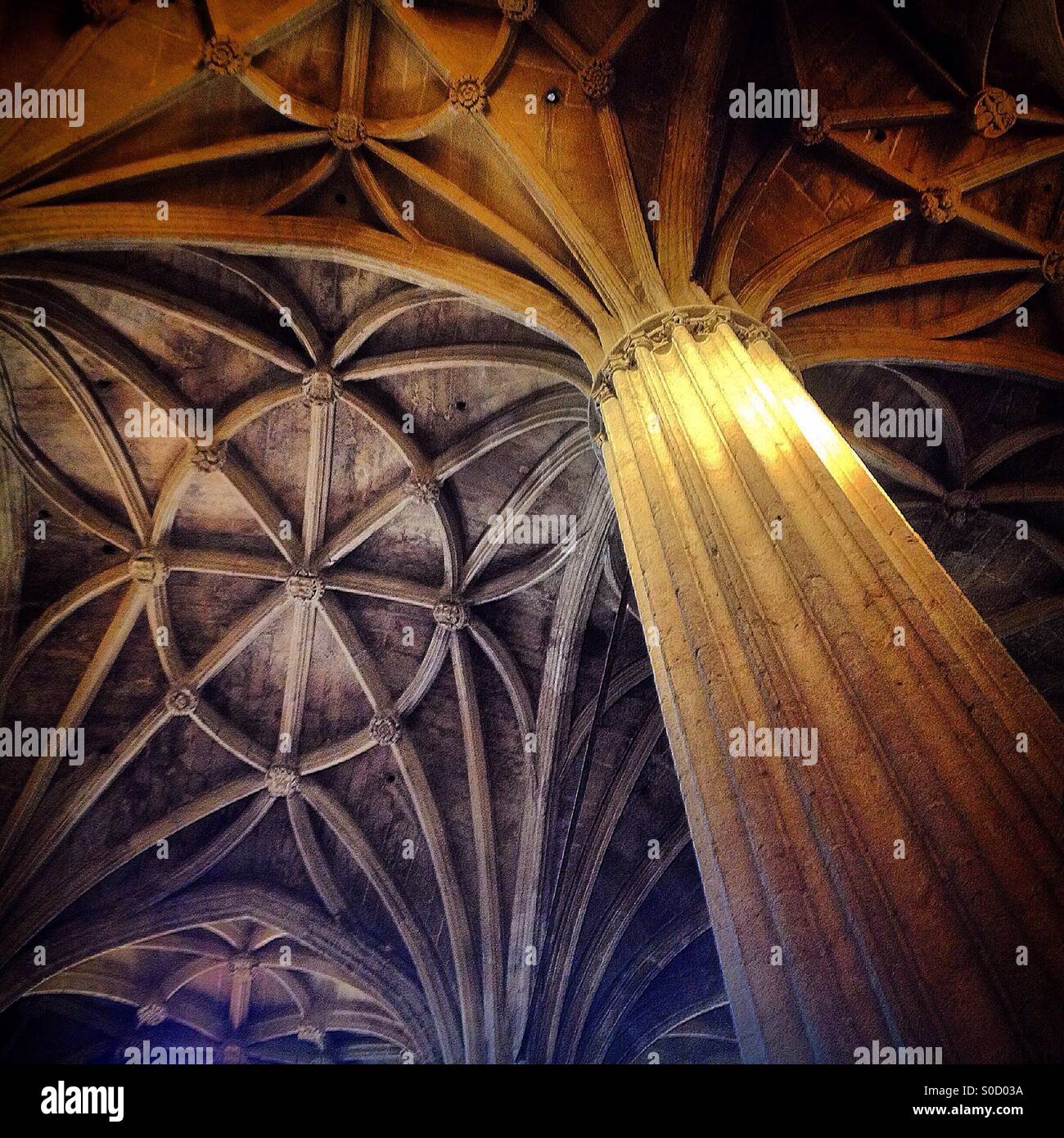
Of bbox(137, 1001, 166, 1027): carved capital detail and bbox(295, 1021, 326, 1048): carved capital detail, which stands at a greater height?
bbox(137, 1001, 166, 1027): carved capital detail

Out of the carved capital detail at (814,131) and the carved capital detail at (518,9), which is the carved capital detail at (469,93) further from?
the carved capital detail at (814,131)

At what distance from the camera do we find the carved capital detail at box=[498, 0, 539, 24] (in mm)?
8555

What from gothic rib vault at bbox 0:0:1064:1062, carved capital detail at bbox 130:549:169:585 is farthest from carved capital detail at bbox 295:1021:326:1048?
carved capital detail at bbox 130:549:169:585

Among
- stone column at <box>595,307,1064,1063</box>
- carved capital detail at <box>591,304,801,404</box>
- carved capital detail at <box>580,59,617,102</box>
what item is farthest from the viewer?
carved capital detail at <box>580,59,617,102</box>

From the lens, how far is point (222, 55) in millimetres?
8148

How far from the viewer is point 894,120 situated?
9055mm

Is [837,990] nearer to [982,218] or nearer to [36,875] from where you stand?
[982,218]

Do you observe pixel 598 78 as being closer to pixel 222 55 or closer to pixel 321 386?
pixel 222 55

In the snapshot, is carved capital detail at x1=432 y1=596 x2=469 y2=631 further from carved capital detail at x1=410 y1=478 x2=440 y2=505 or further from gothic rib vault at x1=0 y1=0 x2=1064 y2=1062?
carved capital detail at x1=410 y1=478 x2=440 y2=505

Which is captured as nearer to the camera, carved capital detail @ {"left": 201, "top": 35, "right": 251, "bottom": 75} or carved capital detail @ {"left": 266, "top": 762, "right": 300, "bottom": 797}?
carved capital detail @ {"left": 201, "top": 35, "right": 251, "bottom": 75}

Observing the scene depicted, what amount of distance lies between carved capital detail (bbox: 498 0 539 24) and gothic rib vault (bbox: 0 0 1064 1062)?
4 centimetres

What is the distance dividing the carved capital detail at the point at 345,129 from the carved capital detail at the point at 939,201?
6.35m

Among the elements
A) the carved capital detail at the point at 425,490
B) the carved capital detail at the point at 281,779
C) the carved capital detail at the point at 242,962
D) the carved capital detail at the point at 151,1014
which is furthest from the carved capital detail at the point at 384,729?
the carved capital detail at the point at 151,1014
